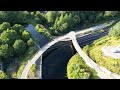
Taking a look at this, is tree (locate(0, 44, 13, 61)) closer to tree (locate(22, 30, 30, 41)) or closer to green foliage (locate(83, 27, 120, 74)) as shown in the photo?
tree (locate(22, 30, 30, 41))

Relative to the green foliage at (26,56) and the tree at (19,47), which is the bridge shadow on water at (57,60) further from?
the tree at (19,47)

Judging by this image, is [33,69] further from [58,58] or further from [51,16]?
[51,16]

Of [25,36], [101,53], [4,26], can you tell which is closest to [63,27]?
[25,36]

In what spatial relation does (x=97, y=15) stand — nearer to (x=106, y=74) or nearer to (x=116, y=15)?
(x=116, y=15)

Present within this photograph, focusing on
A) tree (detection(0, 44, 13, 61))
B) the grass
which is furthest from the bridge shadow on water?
tree (detection(0, 44, 13, 61))

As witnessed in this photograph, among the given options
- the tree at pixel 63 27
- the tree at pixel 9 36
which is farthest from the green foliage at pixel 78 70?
the tree at pixel 9 36
